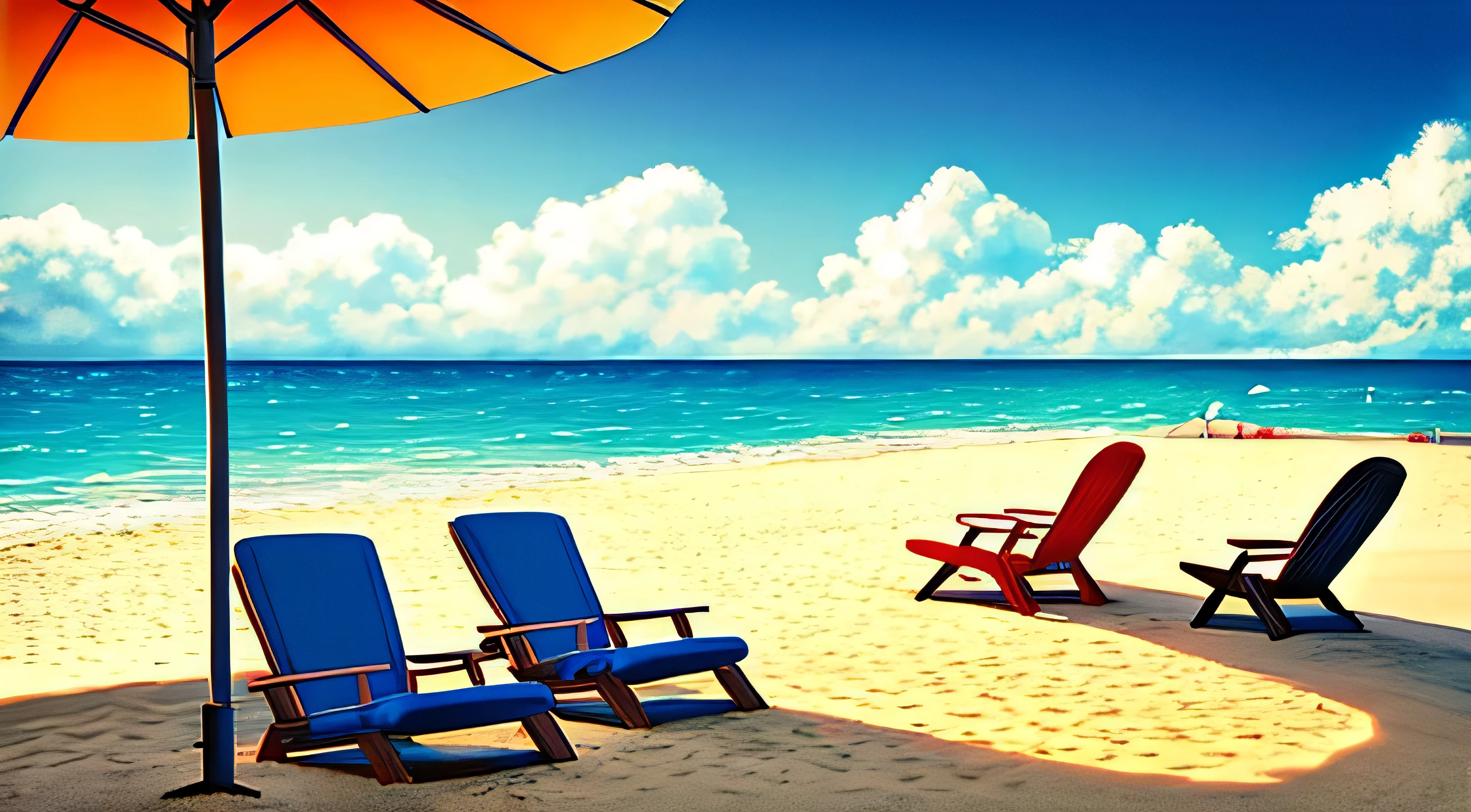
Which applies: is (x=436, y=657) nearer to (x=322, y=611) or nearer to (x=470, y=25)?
(x=322, y=611)

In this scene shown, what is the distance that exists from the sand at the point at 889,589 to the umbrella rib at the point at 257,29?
342 cm

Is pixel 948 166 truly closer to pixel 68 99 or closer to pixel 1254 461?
pixel 1254 461

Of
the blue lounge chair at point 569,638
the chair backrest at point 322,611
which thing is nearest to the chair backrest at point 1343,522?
the blue lounge chair at point 569,638

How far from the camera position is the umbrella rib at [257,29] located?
395 cm

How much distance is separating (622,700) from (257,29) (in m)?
2.83

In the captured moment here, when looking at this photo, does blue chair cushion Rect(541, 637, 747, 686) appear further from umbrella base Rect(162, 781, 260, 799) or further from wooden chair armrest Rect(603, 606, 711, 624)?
umbrella base Rect(162, 781, 260, 799)

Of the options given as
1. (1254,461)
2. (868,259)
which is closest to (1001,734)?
(1254,461)

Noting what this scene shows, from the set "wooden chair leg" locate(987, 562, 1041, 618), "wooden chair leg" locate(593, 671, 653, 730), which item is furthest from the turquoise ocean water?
"wooden chair leg" locate(593, 671, 653, 730)

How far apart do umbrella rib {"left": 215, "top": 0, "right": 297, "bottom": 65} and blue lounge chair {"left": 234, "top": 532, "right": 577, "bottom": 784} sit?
1705mm

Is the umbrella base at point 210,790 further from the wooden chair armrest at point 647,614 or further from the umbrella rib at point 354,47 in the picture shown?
the umbrella rib at point 354,47

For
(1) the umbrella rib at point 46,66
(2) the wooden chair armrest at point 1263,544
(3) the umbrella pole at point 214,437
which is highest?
(1) the umbrella rib at point 46,66

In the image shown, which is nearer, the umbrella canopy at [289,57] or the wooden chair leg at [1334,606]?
the umbrella canopy at [289,57]

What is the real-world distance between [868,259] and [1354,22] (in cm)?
2253

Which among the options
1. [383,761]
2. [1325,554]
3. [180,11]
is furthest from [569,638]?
[1325,554]
